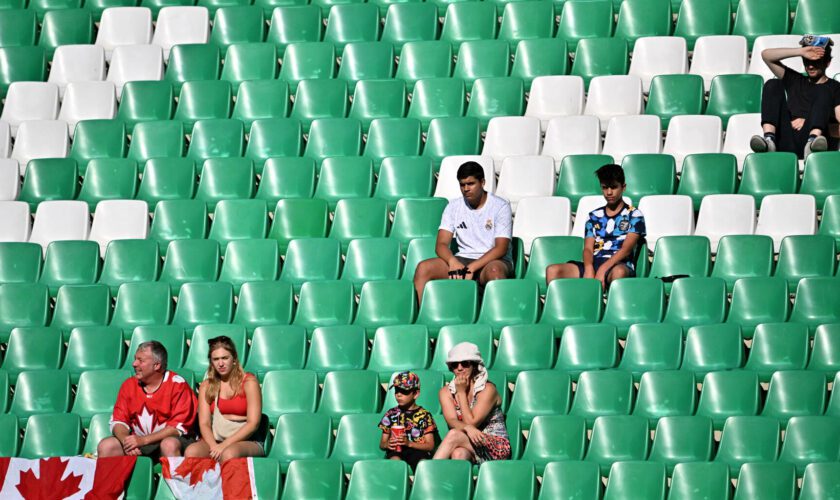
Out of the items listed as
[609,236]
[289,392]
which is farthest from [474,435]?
[609,236]

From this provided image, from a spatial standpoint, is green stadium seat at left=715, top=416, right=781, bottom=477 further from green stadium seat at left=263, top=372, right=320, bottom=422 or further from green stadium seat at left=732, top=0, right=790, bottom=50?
green stadium seat at left=732, top=0, right=790, bottom=50

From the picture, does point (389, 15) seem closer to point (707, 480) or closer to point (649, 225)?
point (649, 225)

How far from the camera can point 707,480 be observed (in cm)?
597

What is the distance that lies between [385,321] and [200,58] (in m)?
2.71

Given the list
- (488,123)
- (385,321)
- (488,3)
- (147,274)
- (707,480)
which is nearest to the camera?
(707,480)

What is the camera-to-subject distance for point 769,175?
7910 mm

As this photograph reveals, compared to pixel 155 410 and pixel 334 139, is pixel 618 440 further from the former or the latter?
pixel 334 139

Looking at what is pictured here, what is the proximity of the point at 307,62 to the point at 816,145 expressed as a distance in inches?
120

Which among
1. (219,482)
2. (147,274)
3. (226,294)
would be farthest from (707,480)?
(147,274)

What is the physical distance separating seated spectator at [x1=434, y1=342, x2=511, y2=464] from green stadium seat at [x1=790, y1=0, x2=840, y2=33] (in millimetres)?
3534

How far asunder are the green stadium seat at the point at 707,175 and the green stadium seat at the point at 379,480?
2540 mm

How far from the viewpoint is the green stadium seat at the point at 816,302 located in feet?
23.0

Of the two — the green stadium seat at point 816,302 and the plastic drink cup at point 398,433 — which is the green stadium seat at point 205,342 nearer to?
the plastic drink cup at point 398,433

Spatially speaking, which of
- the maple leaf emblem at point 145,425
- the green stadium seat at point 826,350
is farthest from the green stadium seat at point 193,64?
the green stadium seat at point 826,350
